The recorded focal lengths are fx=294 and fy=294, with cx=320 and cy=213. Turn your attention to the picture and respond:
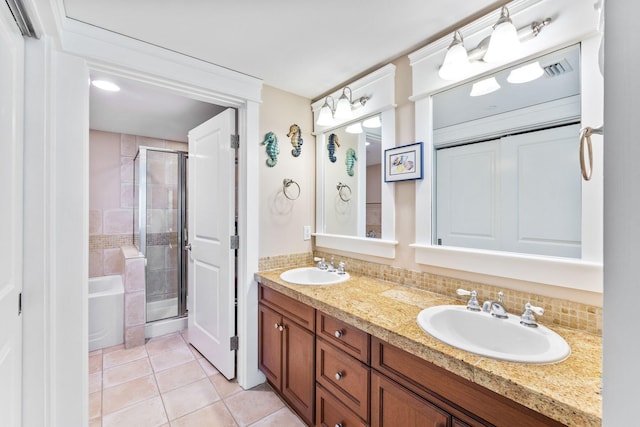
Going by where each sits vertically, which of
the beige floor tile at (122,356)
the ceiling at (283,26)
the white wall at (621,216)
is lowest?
the beige floor tile at (122,356)

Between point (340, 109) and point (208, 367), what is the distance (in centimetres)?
224

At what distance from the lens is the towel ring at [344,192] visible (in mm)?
2291

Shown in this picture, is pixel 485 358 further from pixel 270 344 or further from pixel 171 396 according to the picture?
pixel 171 396

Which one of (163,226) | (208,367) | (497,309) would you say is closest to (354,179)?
(497,309)

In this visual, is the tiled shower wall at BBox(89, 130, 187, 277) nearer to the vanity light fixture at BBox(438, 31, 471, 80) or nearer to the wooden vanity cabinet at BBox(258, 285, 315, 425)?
the wooden vanity cabinet at BBox(258, 285, 315, 425)

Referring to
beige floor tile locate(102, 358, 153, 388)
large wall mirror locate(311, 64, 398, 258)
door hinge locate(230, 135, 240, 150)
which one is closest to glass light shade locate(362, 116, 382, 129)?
large wall mirror locate(311, 64, 398, 258)

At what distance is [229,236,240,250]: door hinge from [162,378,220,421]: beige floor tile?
1001 millimetres

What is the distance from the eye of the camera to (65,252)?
145 centimetres

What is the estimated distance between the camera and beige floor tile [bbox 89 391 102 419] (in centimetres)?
181

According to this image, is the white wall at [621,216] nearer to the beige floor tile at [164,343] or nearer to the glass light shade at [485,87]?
the glass light shade at [485,87]

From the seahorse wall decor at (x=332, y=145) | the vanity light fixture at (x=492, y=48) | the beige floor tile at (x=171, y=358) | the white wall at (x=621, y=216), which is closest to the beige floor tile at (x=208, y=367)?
the beige floor tile at (x=171, y=358)

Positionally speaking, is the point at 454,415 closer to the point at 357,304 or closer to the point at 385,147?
the point at 357,304

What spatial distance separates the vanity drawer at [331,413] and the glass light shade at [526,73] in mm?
1730

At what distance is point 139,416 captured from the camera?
1799 millimetres
